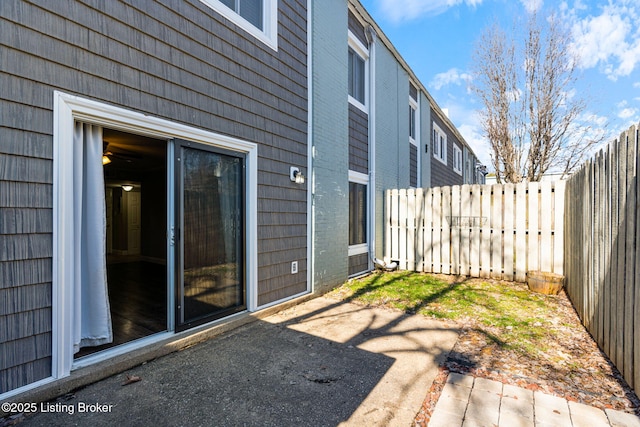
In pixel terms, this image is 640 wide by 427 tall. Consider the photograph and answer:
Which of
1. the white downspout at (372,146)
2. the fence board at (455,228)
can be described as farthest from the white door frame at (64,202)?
the fence board at (455,228)

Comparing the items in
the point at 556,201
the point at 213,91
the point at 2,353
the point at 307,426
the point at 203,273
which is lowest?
the point at 307,426

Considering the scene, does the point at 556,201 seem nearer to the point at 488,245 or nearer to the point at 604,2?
the point at 488,245

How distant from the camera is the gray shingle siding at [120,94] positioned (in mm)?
2123

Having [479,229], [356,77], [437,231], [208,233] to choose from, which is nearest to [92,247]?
[208,233]

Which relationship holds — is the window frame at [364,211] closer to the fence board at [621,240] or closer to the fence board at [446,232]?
the fence board at [446,232]

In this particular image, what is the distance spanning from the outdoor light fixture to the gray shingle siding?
0.13 metres

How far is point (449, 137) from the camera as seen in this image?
47.7 ft

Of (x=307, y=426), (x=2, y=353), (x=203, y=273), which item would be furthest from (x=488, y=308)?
(x=2, y=353)

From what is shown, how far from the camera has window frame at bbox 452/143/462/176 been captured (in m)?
15.5

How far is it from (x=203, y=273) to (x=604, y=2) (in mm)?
11348

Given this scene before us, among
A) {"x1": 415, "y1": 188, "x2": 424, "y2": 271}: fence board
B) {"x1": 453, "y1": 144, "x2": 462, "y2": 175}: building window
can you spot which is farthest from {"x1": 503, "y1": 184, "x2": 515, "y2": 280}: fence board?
{"x1": 453, "y1": 144, "x2": 462, "y2": 175}: building window

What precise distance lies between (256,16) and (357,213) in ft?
A: 12.5

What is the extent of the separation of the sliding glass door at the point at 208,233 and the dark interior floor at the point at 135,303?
1.64 ft

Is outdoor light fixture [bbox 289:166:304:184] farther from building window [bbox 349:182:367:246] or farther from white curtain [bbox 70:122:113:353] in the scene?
white curtain [bbox 70:122:113:353]
